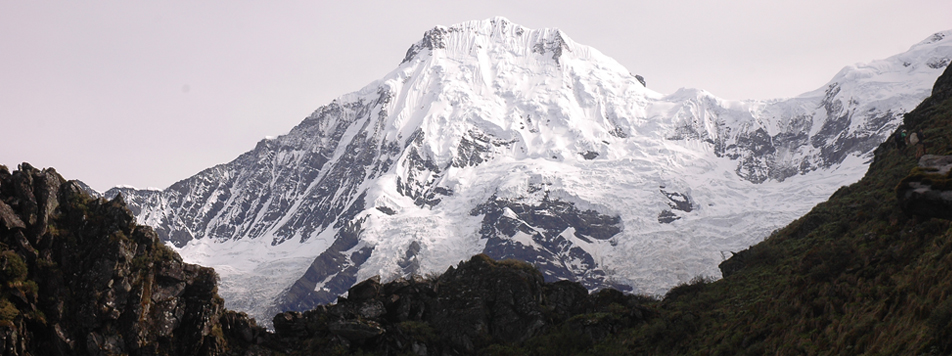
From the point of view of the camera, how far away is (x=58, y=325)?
3575 centimetres

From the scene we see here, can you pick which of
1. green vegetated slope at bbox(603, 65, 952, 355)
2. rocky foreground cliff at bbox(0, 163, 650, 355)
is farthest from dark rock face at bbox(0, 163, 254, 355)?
green vegetated slope at bbox(603, 65, 952, 355)

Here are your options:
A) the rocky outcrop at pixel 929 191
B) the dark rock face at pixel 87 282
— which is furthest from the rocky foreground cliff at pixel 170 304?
the rocky outcrop at pixel 929 191

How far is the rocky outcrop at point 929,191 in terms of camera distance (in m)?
30.7

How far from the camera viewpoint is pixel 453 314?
161 feet

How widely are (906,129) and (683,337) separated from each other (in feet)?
105

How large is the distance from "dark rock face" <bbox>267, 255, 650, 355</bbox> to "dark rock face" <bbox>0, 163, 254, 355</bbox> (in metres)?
5.98

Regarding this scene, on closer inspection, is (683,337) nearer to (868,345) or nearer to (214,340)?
(868,345)

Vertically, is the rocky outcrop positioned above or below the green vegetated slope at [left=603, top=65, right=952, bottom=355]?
above

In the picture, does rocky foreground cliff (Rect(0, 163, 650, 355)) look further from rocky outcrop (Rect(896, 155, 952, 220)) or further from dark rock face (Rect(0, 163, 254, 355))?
rocky outcrop (Rect(896, 155, 952, 220))

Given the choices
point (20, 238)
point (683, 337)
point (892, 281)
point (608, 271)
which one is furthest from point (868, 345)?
point (608, 271)

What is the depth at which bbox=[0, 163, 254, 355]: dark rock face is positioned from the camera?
Answer: 116ft

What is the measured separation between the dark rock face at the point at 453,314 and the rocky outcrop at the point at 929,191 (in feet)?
62.2

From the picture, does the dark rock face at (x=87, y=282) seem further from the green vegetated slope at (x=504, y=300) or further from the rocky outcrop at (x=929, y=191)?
the rocky outcrop at (x=929, y=191)

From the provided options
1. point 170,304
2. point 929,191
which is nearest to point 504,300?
point 170,304
